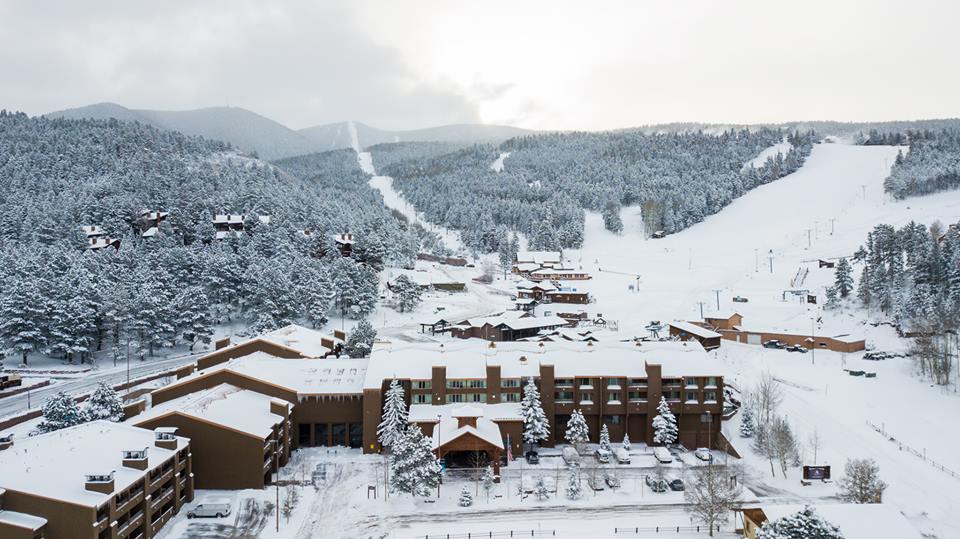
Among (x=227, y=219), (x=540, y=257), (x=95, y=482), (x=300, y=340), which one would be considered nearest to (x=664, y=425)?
(x=300, y=340)

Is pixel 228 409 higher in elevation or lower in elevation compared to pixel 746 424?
higher

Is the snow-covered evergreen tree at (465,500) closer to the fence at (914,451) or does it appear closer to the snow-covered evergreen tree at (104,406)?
the snow-covered evergreen tree at (104,406)

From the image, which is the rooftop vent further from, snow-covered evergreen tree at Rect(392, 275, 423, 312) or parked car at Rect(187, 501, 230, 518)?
snow-covered evergreen tree at Rect(392, 275, 423, 312)

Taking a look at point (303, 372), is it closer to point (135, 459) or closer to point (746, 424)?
point (135, 459)

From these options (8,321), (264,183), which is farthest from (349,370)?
(264,183)

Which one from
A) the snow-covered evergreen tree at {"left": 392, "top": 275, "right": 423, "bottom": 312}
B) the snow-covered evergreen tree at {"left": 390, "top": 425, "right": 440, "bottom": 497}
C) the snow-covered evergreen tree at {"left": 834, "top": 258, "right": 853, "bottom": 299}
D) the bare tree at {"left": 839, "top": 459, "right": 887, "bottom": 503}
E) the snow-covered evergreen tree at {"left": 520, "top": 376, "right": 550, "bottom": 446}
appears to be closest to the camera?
the bare tree at {"left": 839, "top": 459, "right": 887, "bottom": 503}

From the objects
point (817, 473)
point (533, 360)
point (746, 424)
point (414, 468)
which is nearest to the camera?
point (414, 468)

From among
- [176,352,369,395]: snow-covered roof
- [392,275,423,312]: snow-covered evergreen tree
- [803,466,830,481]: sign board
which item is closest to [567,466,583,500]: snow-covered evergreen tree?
[803,466,830,481]: sign board

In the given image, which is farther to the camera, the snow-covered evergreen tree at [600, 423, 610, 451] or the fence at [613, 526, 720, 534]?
the snow-covered evergreen tree at [600, 423, 610, 451]
